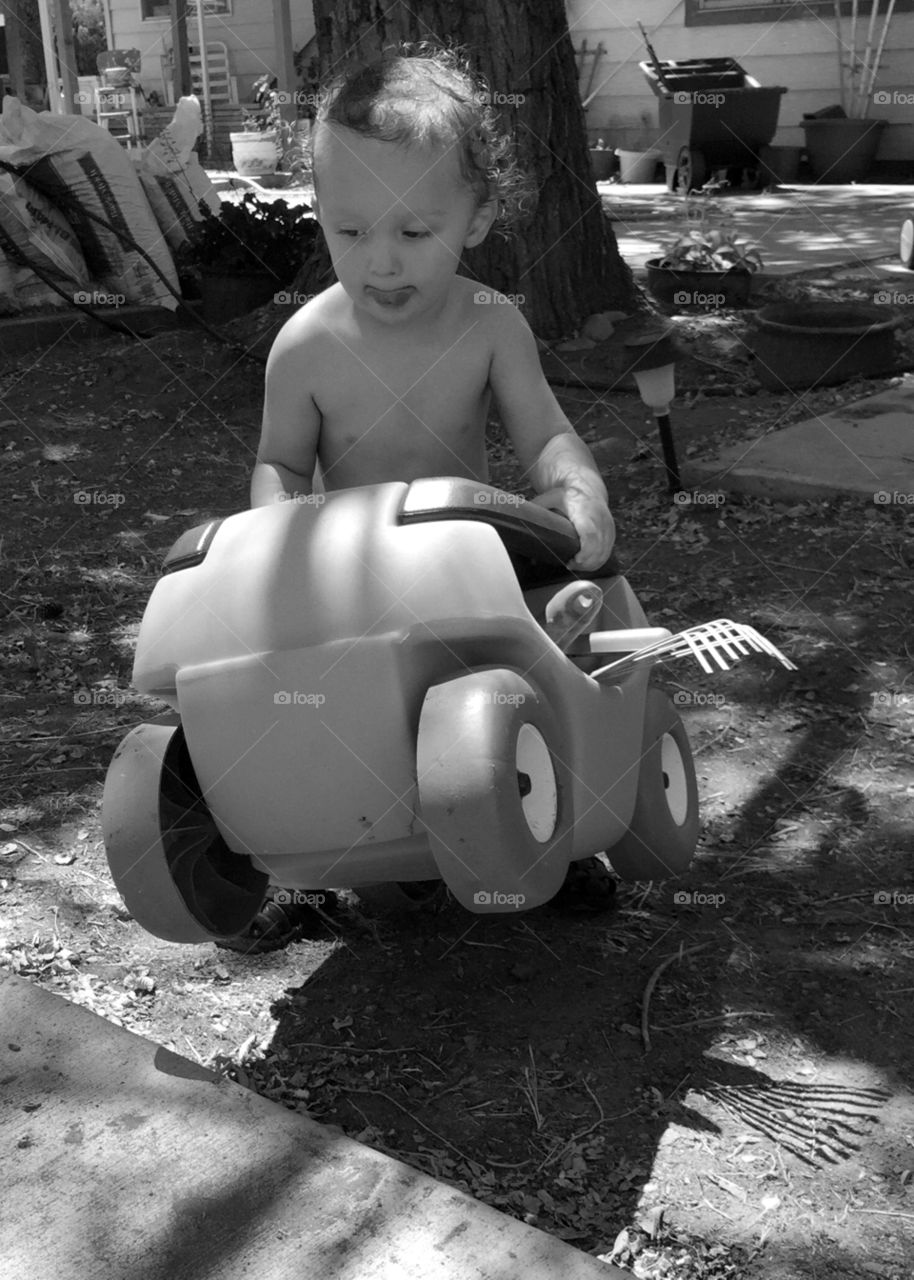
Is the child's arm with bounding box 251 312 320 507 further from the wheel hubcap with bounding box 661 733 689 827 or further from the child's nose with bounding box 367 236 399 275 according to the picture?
the wheel hubcap with bounding box 661 733 689 827

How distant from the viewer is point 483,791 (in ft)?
5.34

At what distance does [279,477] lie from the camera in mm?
2246

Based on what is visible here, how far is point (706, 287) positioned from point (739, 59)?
6.57m

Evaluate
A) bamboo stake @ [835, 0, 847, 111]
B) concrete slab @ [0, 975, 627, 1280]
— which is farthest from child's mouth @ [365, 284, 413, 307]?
bamboo stake @ [835, 0, 847, 111]

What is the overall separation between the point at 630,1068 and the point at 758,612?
173cm

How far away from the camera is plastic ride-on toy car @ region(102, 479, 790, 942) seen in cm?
168

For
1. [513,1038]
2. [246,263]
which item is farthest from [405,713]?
[246,263]

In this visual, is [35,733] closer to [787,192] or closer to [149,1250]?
[149,1250]


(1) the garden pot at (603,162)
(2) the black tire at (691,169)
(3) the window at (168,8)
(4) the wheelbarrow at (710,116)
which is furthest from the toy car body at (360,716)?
(3) the window at (168,8)

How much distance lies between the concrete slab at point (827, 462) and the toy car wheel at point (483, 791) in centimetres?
248

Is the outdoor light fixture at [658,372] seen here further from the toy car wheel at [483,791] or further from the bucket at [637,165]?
→ the bucket at [637,165]

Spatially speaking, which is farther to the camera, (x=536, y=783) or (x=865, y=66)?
(x=865, y=66)

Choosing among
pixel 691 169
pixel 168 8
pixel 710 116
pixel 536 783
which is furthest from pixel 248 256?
pixel 168 8

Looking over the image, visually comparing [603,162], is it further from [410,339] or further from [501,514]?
[501,514]
